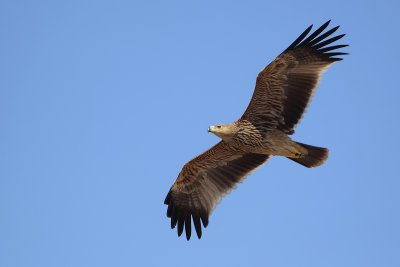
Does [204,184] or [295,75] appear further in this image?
[204,184]

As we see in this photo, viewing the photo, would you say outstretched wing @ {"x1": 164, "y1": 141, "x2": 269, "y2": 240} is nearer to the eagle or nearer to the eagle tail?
the eagle

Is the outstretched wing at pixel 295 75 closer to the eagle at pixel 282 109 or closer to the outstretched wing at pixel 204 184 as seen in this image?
the eagle at pixel 282 109

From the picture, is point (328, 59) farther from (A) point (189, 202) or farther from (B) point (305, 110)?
(A) point (189, 202)

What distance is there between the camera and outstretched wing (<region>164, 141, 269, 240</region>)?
1254 centimetres

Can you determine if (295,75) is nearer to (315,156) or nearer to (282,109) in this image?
(282,109)

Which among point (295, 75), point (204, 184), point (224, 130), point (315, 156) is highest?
point (295, 75)

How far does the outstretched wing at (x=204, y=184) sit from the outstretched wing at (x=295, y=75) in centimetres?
140

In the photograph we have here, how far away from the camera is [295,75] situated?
37.4 feet

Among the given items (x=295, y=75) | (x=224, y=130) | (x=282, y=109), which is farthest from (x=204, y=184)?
(x=295, y=75)

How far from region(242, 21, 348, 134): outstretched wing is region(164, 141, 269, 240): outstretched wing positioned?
1.40 meters

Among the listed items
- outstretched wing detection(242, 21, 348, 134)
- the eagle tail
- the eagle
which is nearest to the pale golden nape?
the eagle

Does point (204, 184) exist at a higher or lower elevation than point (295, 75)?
lower

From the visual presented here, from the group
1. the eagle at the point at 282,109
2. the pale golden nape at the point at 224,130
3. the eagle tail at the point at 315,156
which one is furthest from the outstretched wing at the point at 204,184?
the eagle tail at the point at 315,156

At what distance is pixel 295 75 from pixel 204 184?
3.13 metres
